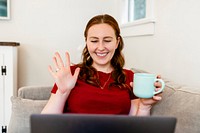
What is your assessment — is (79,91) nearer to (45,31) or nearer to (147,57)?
(147,57)

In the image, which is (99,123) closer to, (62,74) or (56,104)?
(62,74)

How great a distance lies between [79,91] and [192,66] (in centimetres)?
69

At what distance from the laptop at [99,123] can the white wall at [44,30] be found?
2264mm

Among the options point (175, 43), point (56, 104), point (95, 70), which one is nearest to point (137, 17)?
point (175, 43)

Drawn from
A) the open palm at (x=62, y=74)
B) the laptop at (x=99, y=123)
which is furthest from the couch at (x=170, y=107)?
the laptop at (x=99, y=123)

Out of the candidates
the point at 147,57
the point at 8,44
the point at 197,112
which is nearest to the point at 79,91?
the point at 197,112

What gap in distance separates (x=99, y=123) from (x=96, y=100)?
620mm

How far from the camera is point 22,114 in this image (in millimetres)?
1261

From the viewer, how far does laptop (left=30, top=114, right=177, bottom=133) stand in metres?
0.51

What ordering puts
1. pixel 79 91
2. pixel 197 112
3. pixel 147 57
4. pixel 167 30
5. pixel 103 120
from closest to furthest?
pixel 103 120, pixel 197 112, pixel 79 91, pixel 167 30, pixel 147 57

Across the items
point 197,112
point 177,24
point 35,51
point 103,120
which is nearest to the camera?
point 103,120

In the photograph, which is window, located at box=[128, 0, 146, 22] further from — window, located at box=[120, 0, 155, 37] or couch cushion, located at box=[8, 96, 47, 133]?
couch cushion, located at box=[8, 96, 47, 133]

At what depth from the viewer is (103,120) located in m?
0.51

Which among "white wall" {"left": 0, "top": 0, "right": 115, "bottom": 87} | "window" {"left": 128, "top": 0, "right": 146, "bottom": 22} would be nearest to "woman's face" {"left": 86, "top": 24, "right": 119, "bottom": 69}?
"window" {"left": 128, "top": 0, "right": 146, "bottom": 22}
